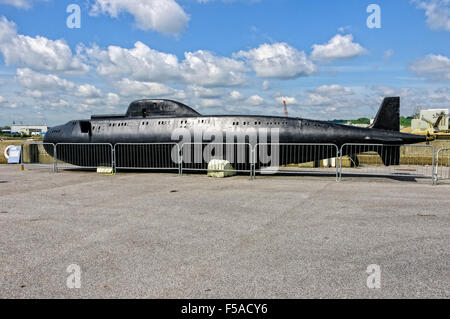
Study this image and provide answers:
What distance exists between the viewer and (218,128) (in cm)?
1405

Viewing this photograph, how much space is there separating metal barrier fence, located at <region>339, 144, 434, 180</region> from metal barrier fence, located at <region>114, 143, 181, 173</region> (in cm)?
666

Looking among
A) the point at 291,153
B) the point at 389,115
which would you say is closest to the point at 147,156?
the point at 291,153

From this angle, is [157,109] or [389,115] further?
[157,109]

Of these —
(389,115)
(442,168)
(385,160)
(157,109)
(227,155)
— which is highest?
(157,109)

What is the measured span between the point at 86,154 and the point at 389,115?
41.9ft

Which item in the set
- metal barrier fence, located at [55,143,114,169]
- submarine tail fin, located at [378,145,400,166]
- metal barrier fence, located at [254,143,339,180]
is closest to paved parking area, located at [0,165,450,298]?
submarine tail fin, located at [378,145,400,166]

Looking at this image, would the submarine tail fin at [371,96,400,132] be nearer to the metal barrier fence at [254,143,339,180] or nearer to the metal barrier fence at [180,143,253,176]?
the metal barrier fence at [254,143,339,180]

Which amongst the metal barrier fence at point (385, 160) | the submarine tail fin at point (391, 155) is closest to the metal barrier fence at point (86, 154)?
the metal barrier fence at point (385, 160)

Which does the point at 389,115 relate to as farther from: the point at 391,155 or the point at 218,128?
the point at 218,128

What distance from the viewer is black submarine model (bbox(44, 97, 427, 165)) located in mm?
12953

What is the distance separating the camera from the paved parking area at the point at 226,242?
12.5ft

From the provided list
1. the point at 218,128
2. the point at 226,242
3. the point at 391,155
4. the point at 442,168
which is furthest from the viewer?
the point at 442,168

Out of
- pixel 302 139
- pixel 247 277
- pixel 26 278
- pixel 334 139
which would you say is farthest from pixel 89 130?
pixel 247 277

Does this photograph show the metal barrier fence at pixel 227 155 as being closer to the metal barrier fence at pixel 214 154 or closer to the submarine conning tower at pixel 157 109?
the metal barrier fence at pixel 214 154
